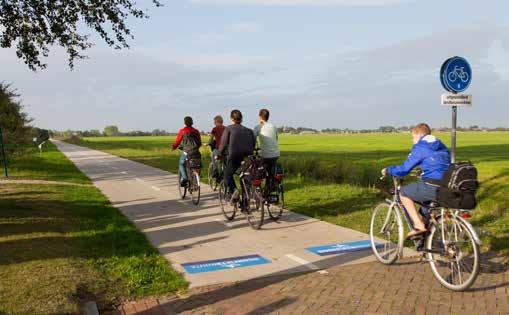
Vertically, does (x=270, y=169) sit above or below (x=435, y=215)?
above

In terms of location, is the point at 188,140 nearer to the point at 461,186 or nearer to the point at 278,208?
the point at 278,208

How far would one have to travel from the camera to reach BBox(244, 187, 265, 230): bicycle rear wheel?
8570 mm

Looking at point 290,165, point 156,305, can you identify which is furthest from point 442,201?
point 290,165

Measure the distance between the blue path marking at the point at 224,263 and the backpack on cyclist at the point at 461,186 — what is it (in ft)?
8.29

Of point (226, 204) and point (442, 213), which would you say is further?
point (226, 204)

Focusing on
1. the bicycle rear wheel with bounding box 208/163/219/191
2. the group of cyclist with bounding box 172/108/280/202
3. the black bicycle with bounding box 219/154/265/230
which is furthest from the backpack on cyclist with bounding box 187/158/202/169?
the group of cyclist with bounding box 172/108/280/202

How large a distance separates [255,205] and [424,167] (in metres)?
4.08

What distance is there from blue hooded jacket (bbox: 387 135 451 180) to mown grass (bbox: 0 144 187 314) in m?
3.07

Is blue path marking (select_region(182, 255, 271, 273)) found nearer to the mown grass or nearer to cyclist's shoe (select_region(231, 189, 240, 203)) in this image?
the mown grass

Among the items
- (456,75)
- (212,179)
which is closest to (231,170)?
(456,75)

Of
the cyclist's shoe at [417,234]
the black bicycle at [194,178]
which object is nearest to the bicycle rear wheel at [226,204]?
the black bicycle at [194,178]

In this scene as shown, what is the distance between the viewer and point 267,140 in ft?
29.6

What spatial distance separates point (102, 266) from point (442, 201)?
430cm

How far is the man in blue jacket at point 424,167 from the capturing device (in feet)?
17.8
